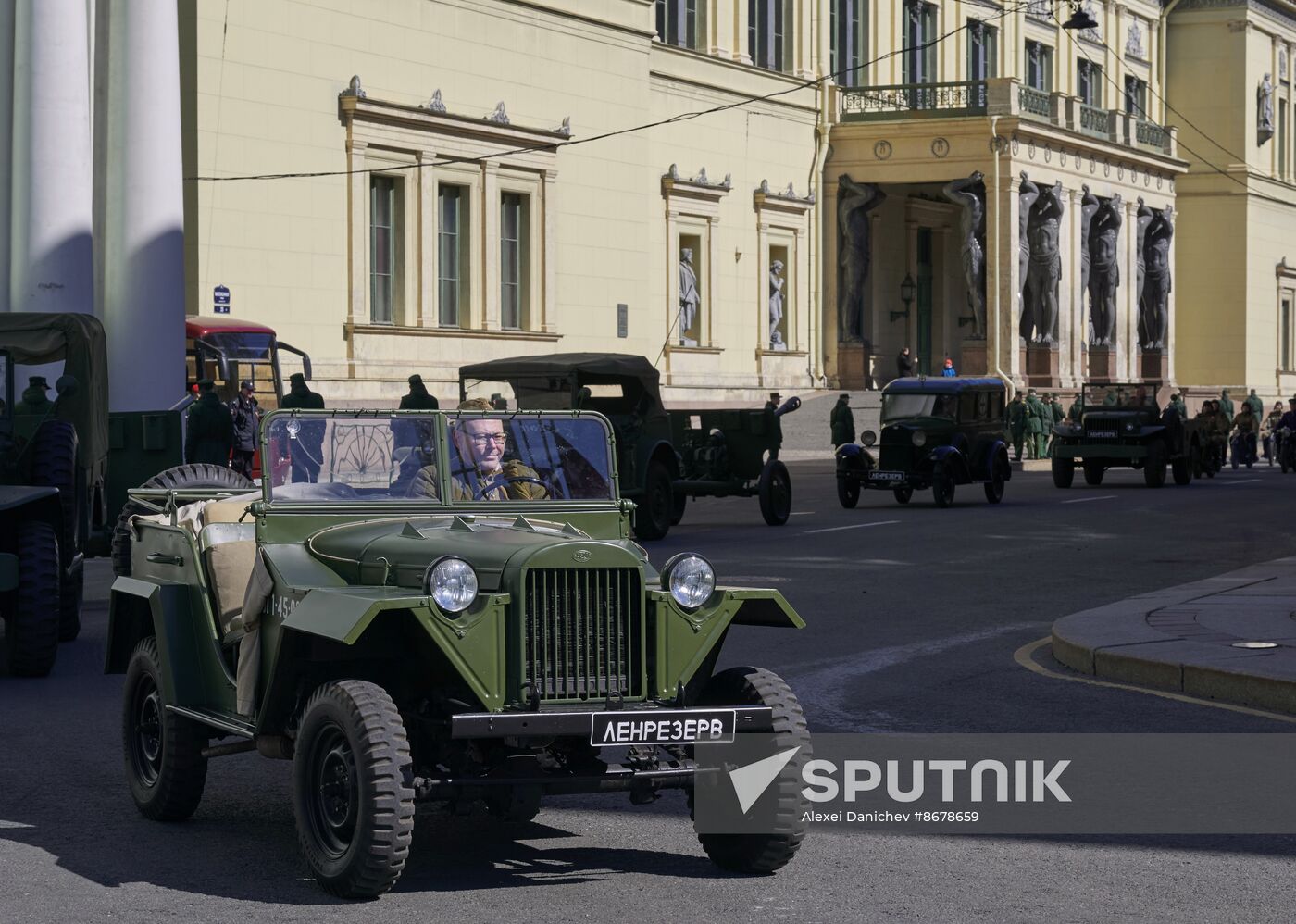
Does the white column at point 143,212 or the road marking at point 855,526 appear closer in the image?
the road marking at point 855,526

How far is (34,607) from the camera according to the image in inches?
486

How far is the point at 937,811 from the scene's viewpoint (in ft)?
27.3

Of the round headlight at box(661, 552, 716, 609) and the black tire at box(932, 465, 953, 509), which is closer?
the round headlight at box(661, 552, 716, 609)

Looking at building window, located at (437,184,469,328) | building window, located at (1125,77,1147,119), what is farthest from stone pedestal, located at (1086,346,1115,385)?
building window, located at (437,184,469,328)

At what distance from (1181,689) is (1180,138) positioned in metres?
70.6

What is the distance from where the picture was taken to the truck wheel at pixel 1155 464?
120 feet

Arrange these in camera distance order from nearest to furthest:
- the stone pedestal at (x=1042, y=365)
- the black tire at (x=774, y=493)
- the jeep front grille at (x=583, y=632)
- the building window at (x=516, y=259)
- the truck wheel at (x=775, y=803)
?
the jeep front grille at (x=583, y=632) < the truck wheel at (x=775, y=803) < the black tire at (x=774, y=493) < the building window at (x=516, y=259) < the stone pedestal at (x=1042, y=365)

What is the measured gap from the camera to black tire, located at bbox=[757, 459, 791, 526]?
25.9 metres

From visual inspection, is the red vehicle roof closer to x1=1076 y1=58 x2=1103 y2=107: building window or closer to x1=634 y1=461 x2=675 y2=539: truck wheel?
x1=634 y1=461 x2=675 y2=539: truck wheel

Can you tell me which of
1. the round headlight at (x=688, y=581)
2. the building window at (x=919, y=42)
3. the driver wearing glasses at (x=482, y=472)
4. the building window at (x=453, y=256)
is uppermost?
the building window at (x=919, y=42)

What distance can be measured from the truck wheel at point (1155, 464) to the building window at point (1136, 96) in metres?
38.3

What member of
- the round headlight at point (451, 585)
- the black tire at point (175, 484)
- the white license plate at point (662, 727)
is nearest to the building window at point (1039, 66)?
the black tire at point (175, 484)

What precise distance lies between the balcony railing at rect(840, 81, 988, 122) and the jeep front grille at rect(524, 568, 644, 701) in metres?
46.6

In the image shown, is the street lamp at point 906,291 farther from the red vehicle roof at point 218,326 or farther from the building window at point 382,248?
the red vehicle roof at point 218,326
